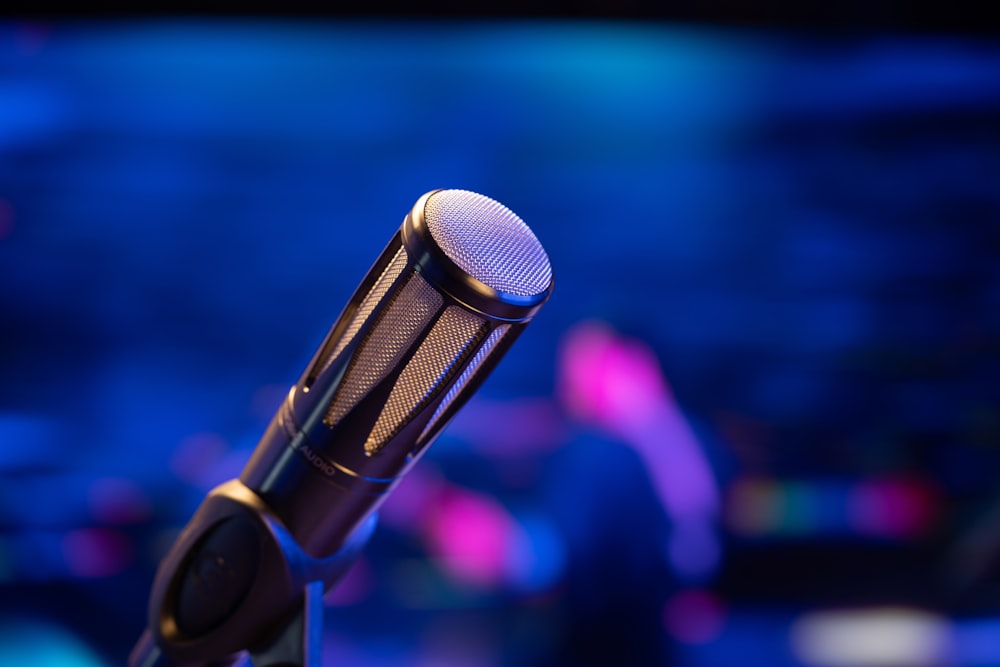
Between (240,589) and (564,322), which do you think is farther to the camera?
(564,322)

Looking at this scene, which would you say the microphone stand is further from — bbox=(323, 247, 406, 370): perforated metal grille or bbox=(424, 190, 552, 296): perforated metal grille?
bbox=(424, 190, 552, 296): perforated metal grille

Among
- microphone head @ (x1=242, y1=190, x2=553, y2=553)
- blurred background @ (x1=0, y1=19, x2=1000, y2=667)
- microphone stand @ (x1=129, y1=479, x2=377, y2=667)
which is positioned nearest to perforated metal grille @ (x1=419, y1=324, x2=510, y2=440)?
microphone head @ (x1=242, y1=190, x2=553, y2=553)

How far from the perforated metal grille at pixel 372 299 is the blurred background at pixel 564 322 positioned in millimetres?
2368

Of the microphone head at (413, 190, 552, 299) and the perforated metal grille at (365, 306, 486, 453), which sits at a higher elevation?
the microphone head at (413, 190, 552, 299)

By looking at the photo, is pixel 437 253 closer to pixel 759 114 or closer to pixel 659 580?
pixel 659 580

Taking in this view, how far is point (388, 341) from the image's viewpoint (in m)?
0.73

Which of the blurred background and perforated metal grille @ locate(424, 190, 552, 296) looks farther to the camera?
the blurred background

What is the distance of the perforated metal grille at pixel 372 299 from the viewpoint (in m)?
0.71

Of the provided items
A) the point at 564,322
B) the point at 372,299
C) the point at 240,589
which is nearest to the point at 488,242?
the point at 372,299

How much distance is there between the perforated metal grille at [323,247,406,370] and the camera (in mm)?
712

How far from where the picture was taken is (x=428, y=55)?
322cm

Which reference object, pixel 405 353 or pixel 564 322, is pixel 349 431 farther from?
pixel 564 322

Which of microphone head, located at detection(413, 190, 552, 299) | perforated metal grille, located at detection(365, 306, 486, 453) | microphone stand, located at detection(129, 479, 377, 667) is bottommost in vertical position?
microphone stand, located at detection(129, 479, 377, 667)

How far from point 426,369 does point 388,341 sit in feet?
0.14
